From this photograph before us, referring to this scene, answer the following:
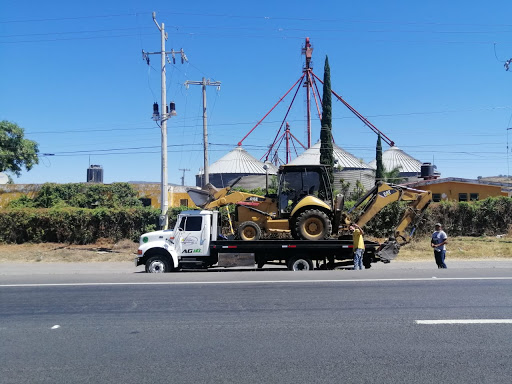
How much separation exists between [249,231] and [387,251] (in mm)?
4470

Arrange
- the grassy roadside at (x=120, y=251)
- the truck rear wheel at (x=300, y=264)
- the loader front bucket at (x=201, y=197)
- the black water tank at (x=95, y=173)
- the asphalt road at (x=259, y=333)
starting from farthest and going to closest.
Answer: the black water tank at (x=95, y=173)
the grassy roadside at (x=120, y=251)
the loader front bucket at (x=201, y=197)
the truck rear wheel at (x=300, y=264)
the asphalt road at (x=259, y=333)

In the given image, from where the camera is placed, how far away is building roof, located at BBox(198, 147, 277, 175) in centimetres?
5578

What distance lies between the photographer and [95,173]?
54500mm

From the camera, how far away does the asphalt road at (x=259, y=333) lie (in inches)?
214

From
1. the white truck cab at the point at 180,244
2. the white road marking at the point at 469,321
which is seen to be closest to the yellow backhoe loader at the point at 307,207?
the white truck cab at the point at 180,244

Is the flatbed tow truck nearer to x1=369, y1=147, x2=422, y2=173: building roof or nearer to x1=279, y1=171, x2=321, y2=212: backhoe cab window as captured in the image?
x1=279, y1=171, x2=321, y2=212: backhoe cab window

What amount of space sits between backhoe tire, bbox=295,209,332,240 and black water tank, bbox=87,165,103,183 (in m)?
43.2

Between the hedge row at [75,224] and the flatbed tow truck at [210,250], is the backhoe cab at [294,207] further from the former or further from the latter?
the hedge row at [75,224]

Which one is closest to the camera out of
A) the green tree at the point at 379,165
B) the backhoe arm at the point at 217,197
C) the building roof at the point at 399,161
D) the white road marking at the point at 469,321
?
the white road marking at the point at 469,321

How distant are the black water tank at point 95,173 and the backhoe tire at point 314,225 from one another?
4321cm

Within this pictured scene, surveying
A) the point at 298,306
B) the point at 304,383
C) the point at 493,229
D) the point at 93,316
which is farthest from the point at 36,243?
the point at 493,229

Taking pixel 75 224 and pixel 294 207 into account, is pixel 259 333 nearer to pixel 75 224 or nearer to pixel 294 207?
pixel 294 207

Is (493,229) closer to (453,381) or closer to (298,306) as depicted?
(298,306)

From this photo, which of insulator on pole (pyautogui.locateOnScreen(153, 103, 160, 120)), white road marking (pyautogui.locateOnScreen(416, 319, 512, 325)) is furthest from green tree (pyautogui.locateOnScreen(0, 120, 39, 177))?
white road marking (pyautogui.locateOnScreen(416, 319, 512, 325))
